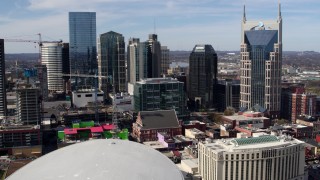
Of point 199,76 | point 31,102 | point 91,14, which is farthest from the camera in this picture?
point 91,14

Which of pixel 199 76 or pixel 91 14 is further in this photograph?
pixel 91 14

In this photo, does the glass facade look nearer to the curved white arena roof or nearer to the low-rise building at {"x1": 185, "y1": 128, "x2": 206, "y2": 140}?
the low-rise building at {"x1": 185, "y1": 128, "x2": 206, "y2": 140}

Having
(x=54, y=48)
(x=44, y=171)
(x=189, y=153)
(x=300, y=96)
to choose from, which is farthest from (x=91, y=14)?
(x=44, y=171)

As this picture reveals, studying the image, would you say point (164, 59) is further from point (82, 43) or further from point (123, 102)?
point (123, 102)

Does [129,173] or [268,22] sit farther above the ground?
[268,22]

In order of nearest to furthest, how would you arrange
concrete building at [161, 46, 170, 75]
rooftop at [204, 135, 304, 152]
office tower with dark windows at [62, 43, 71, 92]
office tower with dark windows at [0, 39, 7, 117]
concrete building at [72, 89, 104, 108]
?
rooftop at [204, 135, 304, 152]
office tower with dark windows at [0, 39, 7, 117]
concrete building at [72, 89, 104, 108]
concrete building at [161, 46, 170, 75]
office tower with dark windows at [62, 43, 71, 92]

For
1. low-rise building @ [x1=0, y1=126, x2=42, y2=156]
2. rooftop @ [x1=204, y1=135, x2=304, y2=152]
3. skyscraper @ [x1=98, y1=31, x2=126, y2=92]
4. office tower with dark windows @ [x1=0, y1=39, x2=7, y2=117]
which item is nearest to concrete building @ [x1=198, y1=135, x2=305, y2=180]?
rooftop @ [x1=204, y1=135, x2=304, y2=152]

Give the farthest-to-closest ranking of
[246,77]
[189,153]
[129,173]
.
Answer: [246,77] → [189,153] → [129,173]

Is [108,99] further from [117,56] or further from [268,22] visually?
[268,22]
